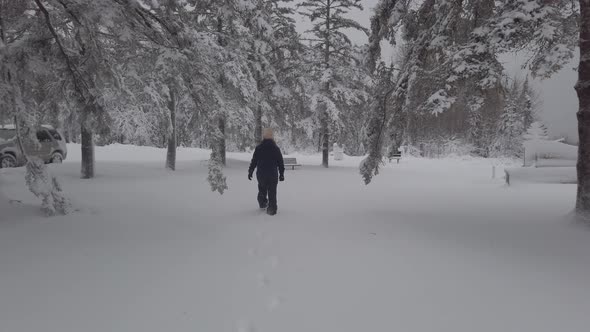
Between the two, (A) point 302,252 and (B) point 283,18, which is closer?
(A) point 302,252

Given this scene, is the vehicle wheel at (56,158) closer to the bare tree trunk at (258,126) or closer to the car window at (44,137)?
the car window at (44,137)

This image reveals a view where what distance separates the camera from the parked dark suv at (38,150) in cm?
1494

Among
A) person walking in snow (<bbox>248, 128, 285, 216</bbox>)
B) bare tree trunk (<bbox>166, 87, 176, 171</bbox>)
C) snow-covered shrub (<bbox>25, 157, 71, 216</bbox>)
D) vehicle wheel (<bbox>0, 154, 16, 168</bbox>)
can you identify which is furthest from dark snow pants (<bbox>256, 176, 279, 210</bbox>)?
vehicle wheel (<bbox>0, 154, 16, 168</bbox>)

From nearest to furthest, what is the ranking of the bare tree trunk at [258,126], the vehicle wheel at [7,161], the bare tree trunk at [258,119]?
the vehicle wheel at [7,161]
the bare tree trunk at [258,119]
the bare tree trunk at [258,126]

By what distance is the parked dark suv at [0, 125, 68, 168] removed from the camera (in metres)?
14.9

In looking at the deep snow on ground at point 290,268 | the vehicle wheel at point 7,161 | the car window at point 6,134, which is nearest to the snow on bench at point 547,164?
the deep snow on ground at point 290,268

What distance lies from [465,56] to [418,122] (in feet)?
5.98

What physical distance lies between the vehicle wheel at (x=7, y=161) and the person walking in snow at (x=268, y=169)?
12.8 m

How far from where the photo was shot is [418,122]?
27.2ft

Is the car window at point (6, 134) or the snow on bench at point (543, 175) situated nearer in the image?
the snow on bench at point (543, 175)

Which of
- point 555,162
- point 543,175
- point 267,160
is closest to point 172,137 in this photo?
point 267,160

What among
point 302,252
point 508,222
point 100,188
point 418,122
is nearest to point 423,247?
point 302,252

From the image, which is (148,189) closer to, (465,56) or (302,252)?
(302,252)

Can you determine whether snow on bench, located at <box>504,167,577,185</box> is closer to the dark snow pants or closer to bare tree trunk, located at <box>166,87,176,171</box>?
the dark snow pants
